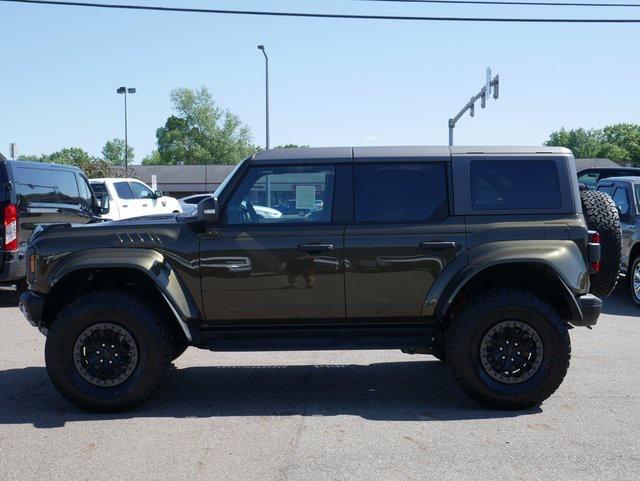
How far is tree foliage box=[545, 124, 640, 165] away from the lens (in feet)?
352

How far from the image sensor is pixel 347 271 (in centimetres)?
568

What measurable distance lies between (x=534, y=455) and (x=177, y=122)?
9188 cm

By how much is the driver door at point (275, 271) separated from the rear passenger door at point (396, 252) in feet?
0.43

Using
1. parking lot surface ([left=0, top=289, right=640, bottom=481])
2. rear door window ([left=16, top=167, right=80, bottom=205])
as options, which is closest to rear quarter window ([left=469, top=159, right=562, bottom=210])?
parking lot surface ([left=0, top=289, right=640, bottom=481])

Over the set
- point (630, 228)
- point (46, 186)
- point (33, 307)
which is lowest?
point (33, 307)

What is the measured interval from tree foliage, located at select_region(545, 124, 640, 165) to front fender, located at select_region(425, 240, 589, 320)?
290 ft

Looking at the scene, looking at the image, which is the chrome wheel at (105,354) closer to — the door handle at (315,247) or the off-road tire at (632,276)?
the door handle at (315,247)

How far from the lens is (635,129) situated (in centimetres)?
11881

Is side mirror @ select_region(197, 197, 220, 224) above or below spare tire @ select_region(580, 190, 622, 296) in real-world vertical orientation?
above

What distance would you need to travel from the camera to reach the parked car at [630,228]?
1109cm

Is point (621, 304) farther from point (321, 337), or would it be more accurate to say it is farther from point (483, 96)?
point (483, 96)

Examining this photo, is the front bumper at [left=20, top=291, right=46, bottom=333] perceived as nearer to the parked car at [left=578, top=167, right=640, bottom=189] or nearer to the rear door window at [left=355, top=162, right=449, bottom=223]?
the rear door window at [left=355, top=162, right=449, bottom=223]

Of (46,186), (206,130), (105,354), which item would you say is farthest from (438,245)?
(206,130)

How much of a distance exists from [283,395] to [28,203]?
6.10 m
